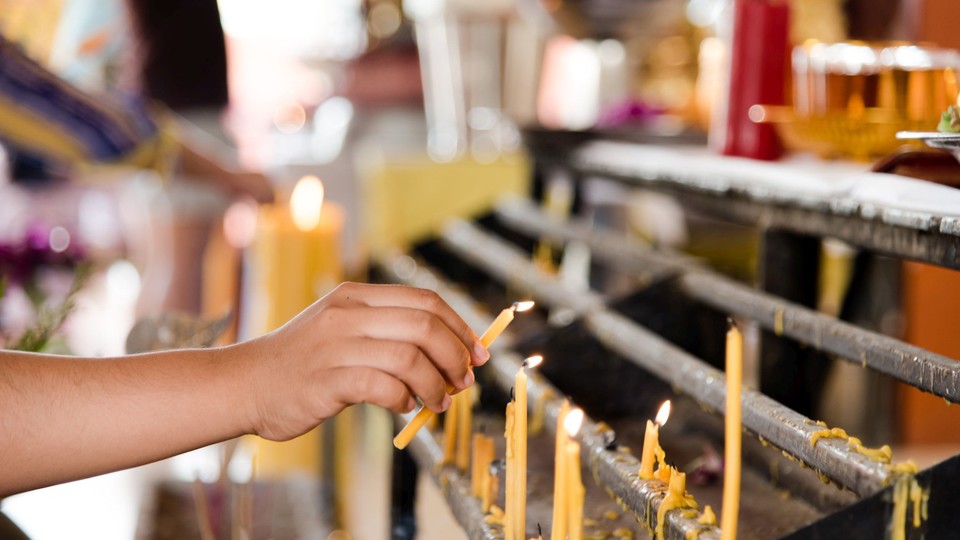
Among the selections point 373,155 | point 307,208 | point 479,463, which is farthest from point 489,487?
point 373,155

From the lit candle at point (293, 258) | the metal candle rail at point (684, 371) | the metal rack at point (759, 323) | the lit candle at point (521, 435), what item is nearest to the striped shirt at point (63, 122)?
the lit candle at point (293, 258)

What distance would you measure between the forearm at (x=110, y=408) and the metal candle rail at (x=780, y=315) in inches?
23.1

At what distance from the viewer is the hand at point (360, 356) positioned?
79 centimetres

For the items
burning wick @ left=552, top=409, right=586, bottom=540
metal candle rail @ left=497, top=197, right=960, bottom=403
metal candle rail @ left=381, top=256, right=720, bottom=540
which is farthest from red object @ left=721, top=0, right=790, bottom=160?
burning wick @ left=552, top=409, right=586, bottom=540

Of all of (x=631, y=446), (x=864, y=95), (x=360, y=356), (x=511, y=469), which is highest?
(x=864, y=95)

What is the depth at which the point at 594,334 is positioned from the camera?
152 centimetres

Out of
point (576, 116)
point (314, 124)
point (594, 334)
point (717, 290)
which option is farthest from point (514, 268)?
point (314, 124)

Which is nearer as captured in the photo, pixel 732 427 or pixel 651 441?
pixel 732 427

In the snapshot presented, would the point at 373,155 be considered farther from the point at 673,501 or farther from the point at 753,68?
the point at 673,501

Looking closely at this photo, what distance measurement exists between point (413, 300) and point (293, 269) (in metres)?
1.60

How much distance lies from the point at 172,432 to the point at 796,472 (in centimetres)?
A: 73

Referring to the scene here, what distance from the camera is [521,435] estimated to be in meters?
0.81

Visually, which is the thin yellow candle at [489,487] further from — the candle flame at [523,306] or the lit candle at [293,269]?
the lit candle at [293,269]

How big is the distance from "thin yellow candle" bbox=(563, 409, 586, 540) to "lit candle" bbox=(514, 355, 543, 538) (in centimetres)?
5
